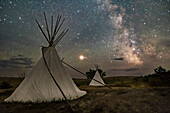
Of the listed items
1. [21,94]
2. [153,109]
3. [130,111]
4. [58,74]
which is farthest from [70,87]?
[153,109]

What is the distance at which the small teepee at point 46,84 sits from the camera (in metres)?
→ 4.22

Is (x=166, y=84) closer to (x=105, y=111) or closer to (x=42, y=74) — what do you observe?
(x=105, y=111)

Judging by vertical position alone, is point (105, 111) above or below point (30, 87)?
below

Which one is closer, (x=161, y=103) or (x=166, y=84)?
(x=161, y=103)

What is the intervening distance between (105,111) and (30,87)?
311 cm

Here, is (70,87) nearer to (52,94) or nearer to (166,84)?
(52,94)

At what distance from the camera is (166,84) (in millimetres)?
8844

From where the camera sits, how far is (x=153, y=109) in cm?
264

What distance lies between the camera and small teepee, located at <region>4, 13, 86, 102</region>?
422cm

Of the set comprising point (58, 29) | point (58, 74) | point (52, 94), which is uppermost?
point (58, 29)

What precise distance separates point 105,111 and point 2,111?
3.01m

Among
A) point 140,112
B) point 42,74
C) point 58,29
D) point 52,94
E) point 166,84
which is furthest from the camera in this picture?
point 166,84

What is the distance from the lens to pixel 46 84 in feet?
14.9

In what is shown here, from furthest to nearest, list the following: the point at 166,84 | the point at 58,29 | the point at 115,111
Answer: the point at 166,84 → the point at 58,29 → the point at 115,111
